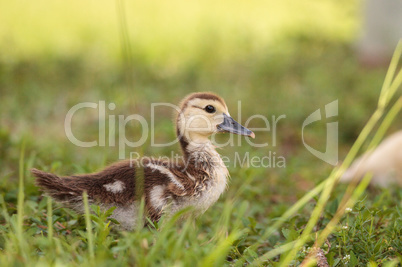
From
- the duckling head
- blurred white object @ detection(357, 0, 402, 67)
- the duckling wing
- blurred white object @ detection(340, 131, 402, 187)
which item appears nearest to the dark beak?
the duckling head

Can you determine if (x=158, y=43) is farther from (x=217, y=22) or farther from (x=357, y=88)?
(x=357, y=88)

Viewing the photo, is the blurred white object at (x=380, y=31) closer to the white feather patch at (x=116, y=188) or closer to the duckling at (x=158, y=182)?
the duckling at (x=158, y=182)

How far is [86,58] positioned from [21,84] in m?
1.43

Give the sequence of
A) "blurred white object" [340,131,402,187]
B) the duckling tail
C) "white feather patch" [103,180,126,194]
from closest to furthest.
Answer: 1. the duckling tail
2. "white feather patch" [103,180,126,194]
3. "blurred white object" [340,131,402,187]

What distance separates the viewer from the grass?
8.95 feet

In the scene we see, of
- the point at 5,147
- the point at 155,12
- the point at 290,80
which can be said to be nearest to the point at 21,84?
the point at 5,147

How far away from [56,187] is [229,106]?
392 centimetres

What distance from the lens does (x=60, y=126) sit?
6.11m

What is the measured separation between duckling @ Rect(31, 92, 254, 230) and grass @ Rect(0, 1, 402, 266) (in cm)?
13

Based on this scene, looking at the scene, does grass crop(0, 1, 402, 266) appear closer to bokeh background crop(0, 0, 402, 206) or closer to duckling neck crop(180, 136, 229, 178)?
bokeh background crop(0, 0, 402, 206)

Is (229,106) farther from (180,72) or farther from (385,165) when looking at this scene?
(385,165)

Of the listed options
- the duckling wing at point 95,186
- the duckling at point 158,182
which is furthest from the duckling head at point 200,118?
the duckling wing at point 95,186

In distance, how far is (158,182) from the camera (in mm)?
3268

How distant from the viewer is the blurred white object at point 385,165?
15.6 ft
